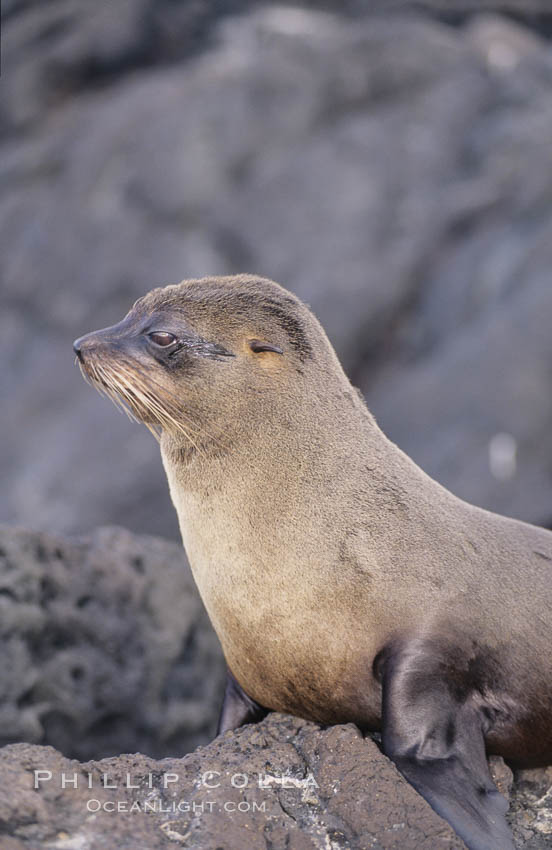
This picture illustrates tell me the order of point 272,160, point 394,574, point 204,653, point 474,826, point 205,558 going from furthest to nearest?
point 272,160 → point 204,653 → point 205,558 → point 394,574 → point 474,826

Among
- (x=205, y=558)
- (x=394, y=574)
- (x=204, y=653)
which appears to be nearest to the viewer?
(x=394, y=574)

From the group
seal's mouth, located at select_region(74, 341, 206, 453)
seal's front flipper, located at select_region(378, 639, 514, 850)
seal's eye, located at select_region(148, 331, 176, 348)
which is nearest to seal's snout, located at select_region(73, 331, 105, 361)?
seal's mouth, located at select_region(74, 341, 206, 453)

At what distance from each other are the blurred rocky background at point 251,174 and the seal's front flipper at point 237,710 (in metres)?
7.07

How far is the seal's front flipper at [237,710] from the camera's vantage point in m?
4.50

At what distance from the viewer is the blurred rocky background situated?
11.9m

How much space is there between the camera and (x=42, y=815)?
3.10m

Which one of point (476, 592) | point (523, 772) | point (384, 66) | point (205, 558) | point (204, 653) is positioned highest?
point (384, 66)

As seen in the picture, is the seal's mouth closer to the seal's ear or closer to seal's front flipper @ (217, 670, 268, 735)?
the seal's ear

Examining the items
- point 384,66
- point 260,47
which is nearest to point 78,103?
point 260,47

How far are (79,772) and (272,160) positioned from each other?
10.5m

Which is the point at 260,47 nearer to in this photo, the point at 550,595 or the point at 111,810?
the point at 550,595

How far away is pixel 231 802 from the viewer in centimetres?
338

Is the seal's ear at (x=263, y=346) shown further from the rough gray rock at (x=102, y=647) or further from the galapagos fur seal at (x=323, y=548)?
the rough gray rock at (x=102, y=647)

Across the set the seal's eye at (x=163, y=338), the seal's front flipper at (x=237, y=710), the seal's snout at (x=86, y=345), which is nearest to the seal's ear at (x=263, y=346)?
the seal's eye at (x=163, y=338)
